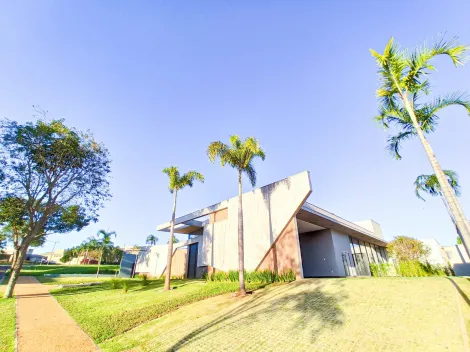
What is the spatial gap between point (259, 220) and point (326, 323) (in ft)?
31.6

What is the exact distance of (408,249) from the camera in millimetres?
17516

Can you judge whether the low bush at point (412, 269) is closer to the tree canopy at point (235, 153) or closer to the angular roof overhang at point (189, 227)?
the tree canopy at point (235, 153)

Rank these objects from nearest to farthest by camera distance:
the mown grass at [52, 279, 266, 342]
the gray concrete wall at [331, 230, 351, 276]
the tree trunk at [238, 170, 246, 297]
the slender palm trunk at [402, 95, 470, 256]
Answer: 1. the slender palm trunk at [402, 95, 470, 256]
2. the mown grass at [52, 279, 266, 342]
3. the tree trunk at [238, 170, 246, 297]
4. the gray concrete wall at [331, 230, 351, 276]

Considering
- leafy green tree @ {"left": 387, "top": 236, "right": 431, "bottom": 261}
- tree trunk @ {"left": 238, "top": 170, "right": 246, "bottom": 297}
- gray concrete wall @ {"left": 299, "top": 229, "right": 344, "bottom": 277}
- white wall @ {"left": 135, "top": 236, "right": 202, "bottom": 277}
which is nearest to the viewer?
tree trunk @ {"left": 238, "top": 170, "right": 246, "bottom": 297}

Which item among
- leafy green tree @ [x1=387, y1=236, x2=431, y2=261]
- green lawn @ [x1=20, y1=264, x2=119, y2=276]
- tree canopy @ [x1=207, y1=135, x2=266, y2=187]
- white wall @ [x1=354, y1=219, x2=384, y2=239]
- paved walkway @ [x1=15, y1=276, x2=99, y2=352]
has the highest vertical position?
tree canopy @ [x1=207, y1=135, x2=266, y2=187]

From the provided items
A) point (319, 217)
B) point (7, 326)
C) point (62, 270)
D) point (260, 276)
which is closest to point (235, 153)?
point (260, 276)

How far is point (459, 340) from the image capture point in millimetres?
4637

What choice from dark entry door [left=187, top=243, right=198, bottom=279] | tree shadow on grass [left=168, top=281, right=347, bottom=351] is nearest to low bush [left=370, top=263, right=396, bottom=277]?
tree shadow on grass [left=168, top=281, right=347, bottom=351]

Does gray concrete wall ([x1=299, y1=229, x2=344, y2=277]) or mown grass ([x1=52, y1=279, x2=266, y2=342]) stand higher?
gray concrete wall ([x1=299, y1=229, x2=344, y2=277])

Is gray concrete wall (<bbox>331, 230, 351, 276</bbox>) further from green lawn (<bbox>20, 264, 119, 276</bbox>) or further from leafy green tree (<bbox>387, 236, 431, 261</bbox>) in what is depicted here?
green lawn (<bbox>20, 264, 119, 276</bbox>)

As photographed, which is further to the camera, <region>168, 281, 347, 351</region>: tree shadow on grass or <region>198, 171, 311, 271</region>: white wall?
<region>198, 171, 311, 271</region>: white wall

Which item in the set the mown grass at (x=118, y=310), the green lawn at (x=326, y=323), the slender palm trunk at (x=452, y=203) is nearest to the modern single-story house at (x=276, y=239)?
the mown grass at (x=118, y=310)

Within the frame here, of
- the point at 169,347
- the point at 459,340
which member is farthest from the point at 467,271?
the point at 169,347

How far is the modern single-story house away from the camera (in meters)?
14.3
